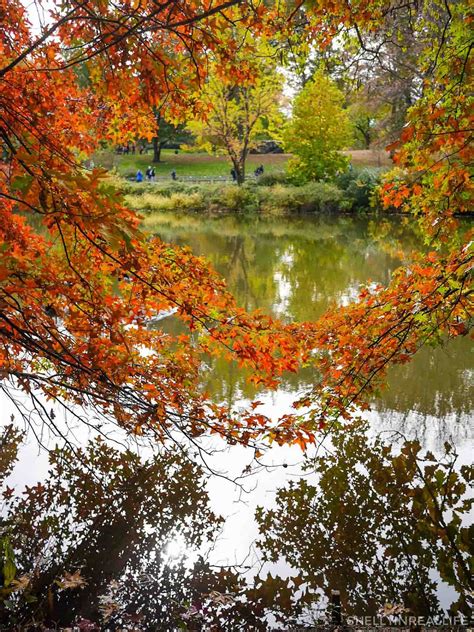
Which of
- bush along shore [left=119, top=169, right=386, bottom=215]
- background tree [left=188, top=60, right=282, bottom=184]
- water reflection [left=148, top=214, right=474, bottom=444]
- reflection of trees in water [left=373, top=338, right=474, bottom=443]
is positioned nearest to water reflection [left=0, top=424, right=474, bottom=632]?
reflection of trees in water [left=373, top=338, right=474, bottom=443]

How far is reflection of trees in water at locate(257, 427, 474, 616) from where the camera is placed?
3.64 metres

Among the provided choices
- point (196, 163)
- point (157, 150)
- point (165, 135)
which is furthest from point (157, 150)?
point (196, 163)

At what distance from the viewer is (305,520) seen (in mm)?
4434

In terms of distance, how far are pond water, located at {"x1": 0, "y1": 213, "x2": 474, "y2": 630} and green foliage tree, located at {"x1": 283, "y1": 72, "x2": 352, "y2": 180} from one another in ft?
93.5

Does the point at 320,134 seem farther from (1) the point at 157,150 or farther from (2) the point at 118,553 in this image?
(2) the point at 118,553

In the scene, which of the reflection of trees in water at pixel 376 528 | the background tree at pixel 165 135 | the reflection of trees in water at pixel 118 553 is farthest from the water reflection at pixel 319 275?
the background tree at pixel 165 135

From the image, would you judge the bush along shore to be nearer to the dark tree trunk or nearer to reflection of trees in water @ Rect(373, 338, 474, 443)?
the dark tree trunk

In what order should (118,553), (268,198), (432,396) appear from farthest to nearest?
1. (268,198)
2. (432,396)
3. (118,553)

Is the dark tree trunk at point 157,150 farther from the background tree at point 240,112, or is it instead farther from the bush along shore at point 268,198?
the bush along shore at point 268,198

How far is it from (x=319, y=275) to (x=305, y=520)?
9.86 meters

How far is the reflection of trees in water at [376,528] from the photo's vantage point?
11.9 feet

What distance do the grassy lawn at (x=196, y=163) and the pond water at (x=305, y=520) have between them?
3919 centimetres

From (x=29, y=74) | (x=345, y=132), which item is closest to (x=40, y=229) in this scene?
(x=29, y=74)

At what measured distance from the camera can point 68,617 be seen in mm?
3330
